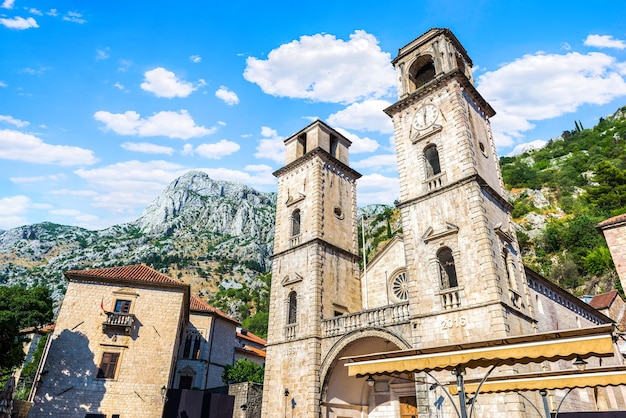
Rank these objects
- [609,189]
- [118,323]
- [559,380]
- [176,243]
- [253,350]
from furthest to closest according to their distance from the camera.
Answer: [176,243] → [609,189] → [253,350] → [118,323] → [559,380]

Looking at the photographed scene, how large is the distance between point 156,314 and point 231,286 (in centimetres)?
7074

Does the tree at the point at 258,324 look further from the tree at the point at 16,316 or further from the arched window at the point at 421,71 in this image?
the arched window at the point at 421,71

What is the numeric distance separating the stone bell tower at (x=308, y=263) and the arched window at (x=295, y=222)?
2.6 inches

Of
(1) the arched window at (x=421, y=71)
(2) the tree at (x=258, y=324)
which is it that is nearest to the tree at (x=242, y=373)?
(1) the arched window at (x=421, y=71)

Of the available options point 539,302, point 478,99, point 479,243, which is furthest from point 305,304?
point 478,99

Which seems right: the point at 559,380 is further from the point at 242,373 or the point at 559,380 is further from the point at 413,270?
the point at 242,373

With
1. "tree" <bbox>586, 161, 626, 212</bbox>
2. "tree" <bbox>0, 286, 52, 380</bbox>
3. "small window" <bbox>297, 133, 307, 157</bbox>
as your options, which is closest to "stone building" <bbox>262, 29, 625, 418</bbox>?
"small window" <bbox>297, 133, 307, 157</bbox>

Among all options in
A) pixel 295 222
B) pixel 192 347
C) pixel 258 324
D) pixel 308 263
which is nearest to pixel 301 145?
pixel 295 222

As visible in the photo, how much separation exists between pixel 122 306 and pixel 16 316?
18.8 feet

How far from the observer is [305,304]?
22.2 metres

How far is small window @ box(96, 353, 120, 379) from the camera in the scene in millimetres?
24312

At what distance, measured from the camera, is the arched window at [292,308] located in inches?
907

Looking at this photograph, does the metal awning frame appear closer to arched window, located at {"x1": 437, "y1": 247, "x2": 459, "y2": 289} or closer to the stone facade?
arched window, located at {"x1": 437, "y1": 247, "x2": 459, "y2": 289}

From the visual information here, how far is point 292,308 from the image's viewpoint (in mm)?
23531
